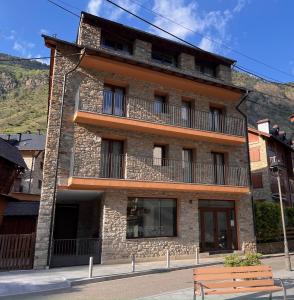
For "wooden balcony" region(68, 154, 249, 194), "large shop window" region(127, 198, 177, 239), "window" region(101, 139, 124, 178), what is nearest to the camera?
"wooden balcony" region(68, 154, 249, 194)

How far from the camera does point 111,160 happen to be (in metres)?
14.1

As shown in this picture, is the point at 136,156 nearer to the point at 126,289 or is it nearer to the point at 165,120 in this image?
the point at 165,120

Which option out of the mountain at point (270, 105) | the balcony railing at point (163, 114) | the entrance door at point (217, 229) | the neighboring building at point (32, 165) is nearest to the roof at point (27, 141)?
the neighboring building at point (32, 165)

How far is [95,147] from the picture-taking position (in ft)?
45.3

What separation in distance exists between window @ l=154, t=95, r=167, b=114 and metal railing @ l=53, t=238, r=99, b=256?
7.21m

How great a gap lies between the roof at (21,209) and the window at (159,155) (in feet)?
21.0

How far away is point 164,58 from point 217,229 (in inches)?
399

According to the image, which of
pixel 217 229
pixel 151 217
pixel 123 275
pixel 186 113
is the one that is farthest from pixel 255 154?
→ pixel 123 275

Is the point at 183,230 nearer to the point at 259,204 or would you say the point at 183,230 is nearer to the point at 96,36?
the point at 259,204

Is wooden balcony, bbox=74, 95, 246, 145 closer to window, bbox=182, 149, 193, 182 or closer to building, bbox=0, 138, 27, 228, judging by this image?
window, bbox=182, 149, 193, 182

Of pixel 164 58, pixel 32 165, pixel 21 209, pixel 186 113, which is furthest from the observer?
pixel 32 165

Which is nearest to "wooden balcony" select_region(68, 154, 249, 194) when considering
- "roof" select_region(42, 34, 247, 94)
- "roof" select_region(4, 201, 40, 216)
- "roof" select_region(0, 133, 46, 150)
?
"roof" select_region(4, 201, 40, 216)

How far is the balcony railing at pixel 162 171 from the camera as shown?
13.9m

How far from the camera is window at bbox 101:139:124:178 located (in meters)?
A: 14.0
